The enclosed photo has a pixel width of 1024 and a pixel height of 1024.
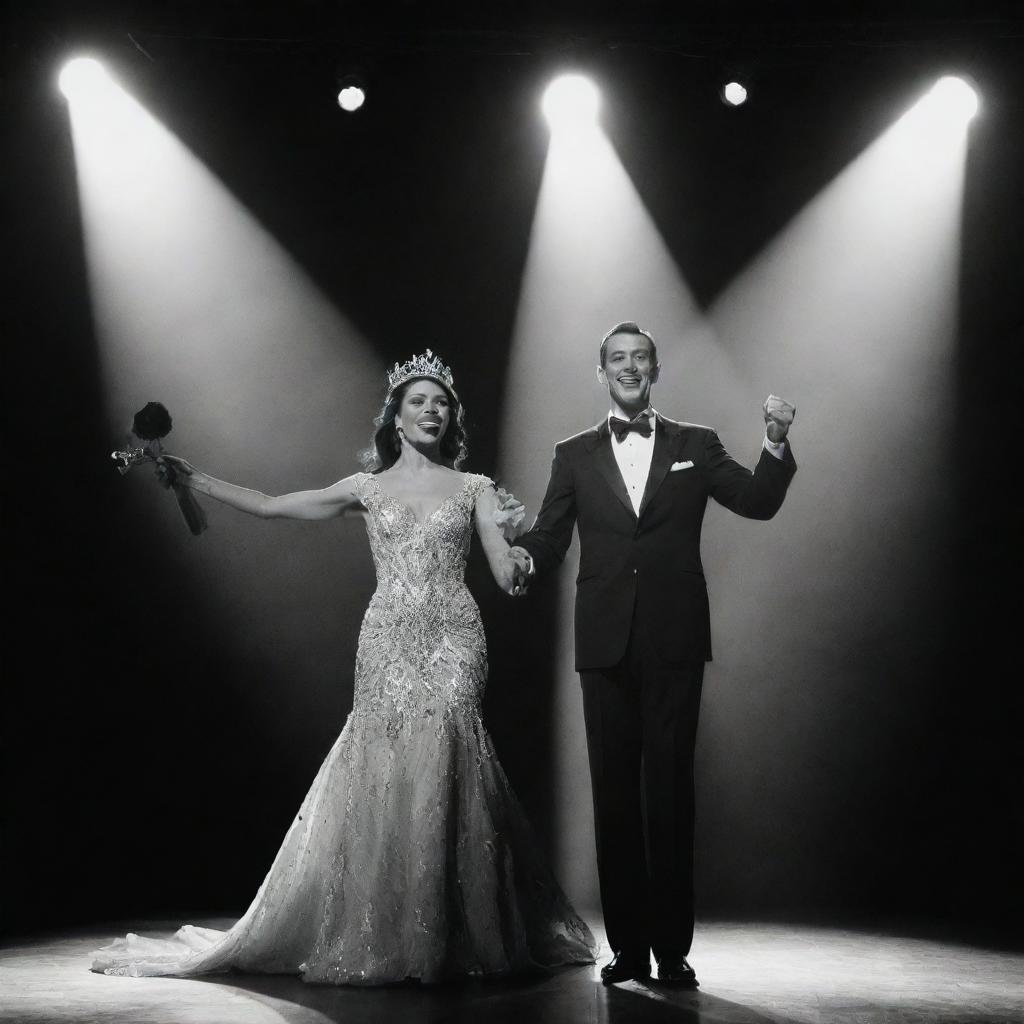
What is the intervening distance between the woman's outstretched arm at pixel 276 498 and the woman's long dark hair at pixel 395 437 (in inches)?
7.0

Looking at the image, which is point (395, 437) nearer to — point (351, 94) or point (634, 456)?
point (634, 456)

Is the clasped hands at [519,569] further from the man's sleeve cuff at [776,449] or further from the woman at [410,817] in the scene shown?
the man's sleeve cuff at [776,449]

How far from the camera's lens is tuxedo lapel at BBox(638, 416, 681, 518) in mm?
3656

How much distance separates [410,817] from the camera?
3691 mm

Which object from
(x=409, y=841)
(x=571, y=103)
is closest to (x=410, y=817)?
(x=409, y=841)

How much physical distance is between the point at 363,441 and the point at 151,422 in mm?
1587

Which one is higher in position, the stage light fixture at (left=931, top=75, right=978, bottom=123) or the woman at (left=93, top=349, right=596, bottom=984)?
the stage light fixture at (left=931, top=75, right=978, bottom=123)

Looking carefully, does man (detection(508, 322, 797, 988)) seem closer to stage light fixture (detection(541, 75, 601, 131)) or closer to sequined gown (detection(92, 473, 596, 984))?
sequined gown (detection(92, 473, 596, 984))

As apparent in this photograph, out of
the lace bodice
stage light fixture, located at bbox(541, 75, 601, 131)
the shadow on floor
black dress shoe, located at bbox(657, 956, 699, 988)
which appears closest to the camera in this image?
the shadow on floor

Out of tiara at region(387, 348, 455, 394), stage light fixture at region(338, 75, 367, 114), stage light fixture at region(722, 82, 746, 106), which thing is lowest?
tiara at region(387, 348, 455, 394)

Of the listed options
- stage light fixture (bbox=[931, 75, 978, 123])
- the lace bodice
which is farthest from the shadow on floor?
stage light fixture (bbox=[931, 75, 978, 123])

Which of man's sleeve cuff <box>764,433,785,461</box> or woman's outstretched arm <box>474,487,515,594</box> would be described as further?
woman's outstretched arm <box>474,487,515,594</box>

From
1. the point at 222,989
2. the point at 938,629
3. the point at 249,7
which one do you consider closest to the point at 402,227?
the point at 249,7

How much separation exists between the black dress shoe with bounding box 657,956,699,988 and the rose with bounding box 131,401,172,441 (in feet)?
7.46
